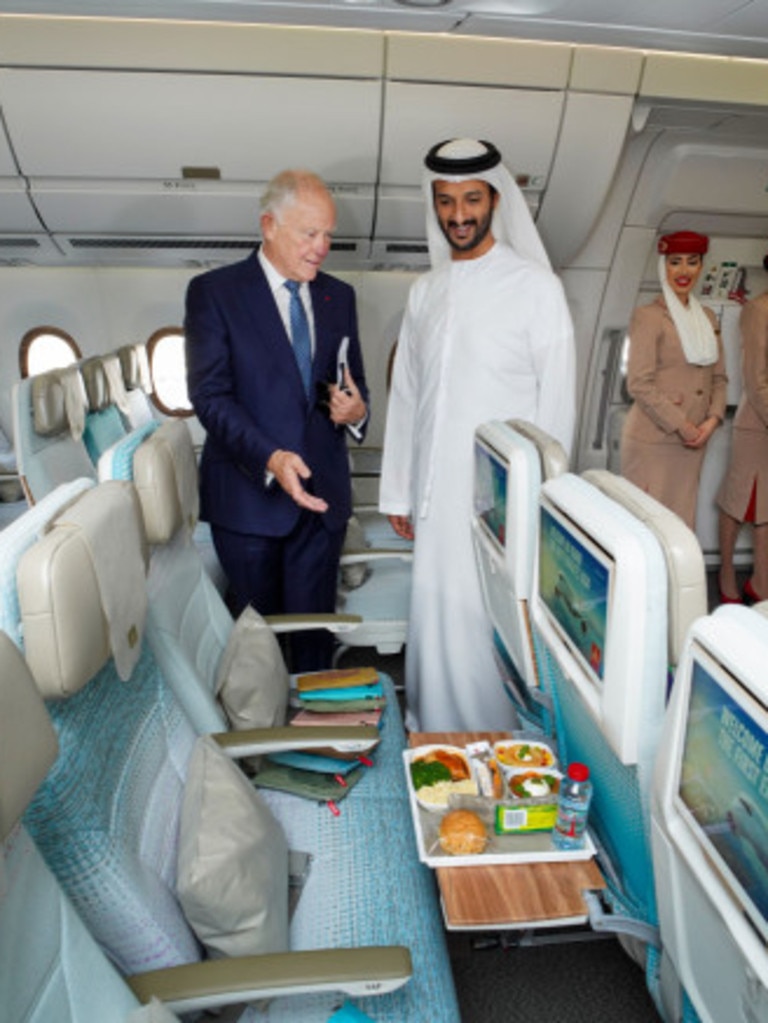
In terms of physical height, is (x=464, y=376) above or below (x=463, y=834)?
above

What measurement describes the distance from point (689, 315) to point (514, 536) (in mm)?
3102

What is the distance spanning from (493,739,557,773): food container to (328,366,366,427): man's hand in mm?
1307

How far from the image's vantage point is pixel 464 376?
2574mm

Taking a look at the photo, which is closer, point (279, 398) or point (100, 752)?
point (100, 752)

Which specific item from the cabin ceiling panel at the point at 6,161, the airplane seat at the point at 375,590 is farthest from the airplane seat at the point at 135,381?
the airplane seat at the point at 375,590

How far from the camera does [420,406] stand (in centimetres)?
276

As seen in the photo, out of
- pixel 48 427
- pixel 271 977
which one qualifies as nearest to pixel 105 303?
pixel 48 427

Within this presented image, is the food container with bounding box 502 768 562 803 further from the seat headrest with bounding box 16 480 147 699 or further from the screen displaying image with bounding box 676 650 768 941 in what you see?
the seat headrest with bounding box 16 480 147 699

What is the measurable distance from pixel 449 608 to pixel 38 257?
2.93 m

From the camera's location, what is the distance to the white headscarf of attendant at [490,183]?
93.6 inches

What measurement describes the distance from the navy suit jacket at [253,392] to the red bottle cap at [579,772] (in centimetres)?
144

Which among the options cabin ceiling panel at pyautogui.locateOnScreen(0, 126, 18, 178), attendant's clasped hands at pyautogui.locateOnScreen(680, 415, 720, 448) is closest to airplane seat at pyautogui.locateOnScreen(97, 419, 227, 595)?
cabin ceiling panel at pyautogui.locateOnScreen(0, 126, 18, 178)

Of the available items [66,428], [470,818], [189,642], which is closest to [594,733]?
[470,818]

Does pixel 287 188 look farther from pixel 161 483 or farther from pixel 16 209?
pixel 16 209
